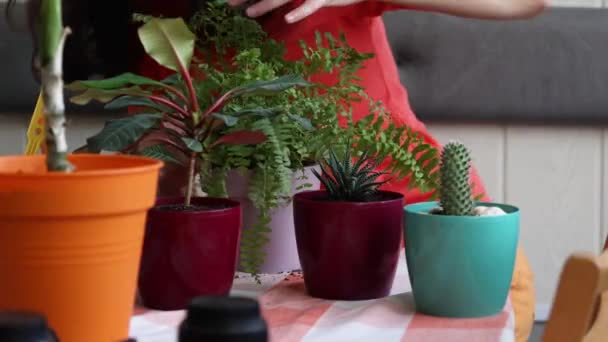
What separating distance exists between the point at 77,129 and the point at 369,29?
26.5 inches

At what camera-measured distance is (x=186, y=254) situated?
0.73 meters

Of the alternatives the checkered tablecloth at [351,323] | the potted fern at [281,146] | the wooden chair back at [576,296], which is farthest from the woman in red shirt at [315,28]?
the wooden chair back at [576,296]

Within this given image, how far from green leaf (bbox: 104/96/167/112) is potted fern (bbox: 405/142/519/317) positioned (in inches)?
9.9

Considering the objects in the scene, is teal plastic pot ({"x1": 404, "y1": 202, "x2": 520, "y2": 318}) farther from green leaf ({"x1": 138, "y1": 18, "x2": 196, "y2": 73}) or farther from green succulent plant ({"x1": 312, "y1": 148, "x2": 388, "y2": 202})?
green leaf ({"x1": 138, "y1": 18, "x2": 196, "y2": 73})

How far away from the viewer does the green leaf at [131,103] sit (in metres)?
0.77

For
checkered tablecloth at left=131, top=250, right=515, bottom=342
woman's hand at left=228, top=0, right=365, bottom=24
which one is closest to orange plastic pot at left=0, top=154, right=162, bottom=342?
checkered tablecloth at left=131, top=250, right=515, bottom=342

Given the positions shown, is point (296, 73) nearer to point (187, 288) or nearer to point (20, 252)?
point (187, 288)

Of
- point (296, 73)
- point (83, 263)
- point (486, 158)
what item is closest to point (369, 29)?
point (486, 158)

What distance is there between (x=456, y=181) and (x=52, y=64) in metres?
0.34

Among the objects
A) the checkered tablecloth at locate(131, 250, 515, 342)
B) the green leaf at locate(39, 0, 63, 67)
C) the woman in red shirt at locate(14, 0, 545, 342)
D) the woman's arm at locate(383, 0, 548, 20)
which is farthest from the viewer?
the woman's arm at locate(383, 0, 548, 20)

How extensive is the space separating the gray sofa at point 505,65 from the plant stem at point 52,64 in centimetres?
128

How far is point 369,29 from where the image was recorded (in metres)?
1.52

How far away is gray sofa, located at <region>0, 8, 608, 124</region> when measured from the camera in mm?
1791

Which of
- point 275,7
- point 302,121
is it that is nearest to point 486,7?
point 275,7
